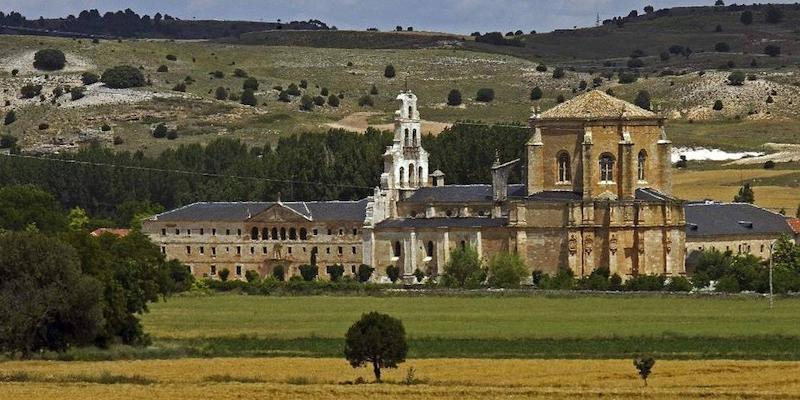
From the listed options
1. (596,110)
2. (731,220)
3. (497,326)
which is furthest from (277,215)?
(497,326)

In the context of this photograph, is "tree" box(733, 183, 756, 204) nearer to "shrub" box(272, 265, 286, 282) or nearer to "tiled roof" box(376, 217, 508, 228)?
"tiled roof" box(376, 217, 508, 228)

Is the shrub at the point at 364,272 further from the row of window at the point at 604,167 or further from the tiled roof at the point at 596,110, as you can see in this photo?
the tiled roof at the point at 596,110

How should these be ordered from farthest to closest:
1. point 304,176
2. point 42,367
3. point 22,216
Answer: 1. point 304,176
2. point 22,216
3. point 42,367

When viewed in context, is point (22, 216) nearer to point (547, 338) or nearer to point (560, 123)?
point (560, 123)

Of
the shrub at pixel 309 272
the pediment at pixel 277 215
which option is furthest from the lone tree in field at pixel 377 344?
the pediment at pixel 277 215

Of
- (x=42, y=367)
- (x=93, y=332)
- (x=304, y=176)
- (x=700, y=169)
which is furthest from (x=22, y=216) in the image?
(x=700, y=169)

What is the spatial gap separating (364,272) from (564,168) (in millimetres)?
11375

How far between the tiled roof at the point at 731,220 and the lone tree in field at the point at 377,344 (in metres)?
63.1

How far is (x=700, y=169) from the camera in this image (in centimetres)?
18150

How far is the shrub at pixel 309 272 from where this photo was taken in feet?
458

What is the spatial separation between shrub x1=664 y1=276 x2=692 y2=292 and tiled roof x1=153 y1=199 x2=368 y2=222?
25931 millimetres

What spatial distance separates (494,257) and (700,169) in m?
53.0

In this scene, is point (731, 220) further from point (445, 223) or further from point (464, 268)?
point (464, 268)

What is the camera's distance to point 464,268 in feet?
429
